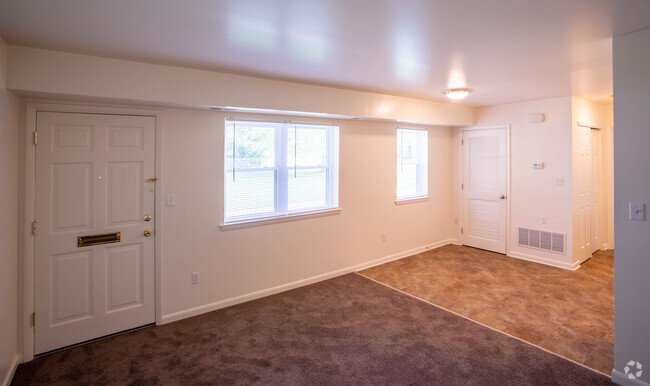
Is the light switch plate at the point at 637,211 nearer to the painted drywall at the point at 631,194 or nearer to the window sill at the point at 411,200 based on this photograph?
the painted drywall at the point at 631,194

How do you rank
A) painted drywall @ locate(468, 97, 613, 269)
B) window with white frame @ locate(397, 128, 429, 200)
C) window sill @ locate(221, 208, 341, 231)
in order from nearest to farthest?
window sill @ locate(221, 208, 341, 231)
painted drywall @ locate(468, 97, 613, 269)
window with white frame @ locate(397, 128, 429, 200)

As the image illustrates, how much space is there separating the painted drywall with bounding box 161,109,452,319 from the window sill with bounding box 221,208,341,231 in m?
0.05

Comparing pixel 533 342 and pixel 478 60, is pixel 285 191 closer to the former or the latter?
pixel 478 60

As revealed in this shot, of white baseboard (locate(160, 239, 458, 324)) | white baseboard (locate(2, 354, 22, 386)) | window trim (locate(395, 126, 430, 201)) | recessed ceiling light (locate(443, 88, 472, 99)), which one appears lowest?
white baseboard (locate(2, 354, 22, 386))

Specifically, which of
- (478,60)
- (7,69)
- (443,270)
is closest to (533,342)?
(443,270)

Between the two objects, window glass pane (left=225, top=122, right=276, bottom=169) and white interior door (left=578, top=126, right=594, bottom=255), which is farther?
white interior door (left=578, top=126, right=594, bottom=255)

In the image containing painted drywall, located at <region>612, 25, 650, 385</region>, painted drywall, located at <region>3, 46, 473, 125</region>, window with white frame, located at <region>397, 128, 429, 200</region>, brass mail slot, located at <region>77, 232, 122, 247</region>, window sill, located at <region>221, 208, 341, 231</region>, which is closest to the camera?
painted drywall, located at <region>612, 25, 650, 385</region>

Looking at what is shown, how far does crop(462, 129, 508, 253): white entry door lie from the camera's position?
563cm

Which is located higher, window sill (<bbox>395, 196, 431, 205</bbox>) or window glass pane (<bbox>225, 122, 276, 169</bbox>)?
window glass pane (<bbox>225, 122, 276, 169</bbox>)

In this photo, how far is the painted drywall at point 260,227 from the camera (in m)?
3.47

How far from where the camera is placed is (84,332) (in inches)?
120

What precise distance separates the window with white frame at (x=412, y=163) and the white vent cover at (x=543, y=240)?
157 cm

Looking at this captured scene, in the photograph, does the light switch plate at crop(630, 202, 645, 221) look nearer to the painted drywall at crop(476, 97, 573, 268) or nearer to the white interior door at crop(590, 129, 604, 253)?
the painted drywall at crop(476, 97, 573, 268)

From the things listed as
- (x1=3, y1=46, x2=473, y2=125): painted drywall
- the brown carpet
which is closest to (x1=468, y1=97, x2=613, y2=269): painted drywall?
(x1=3, y1=46, x2=473, y2=125): painted drywall
